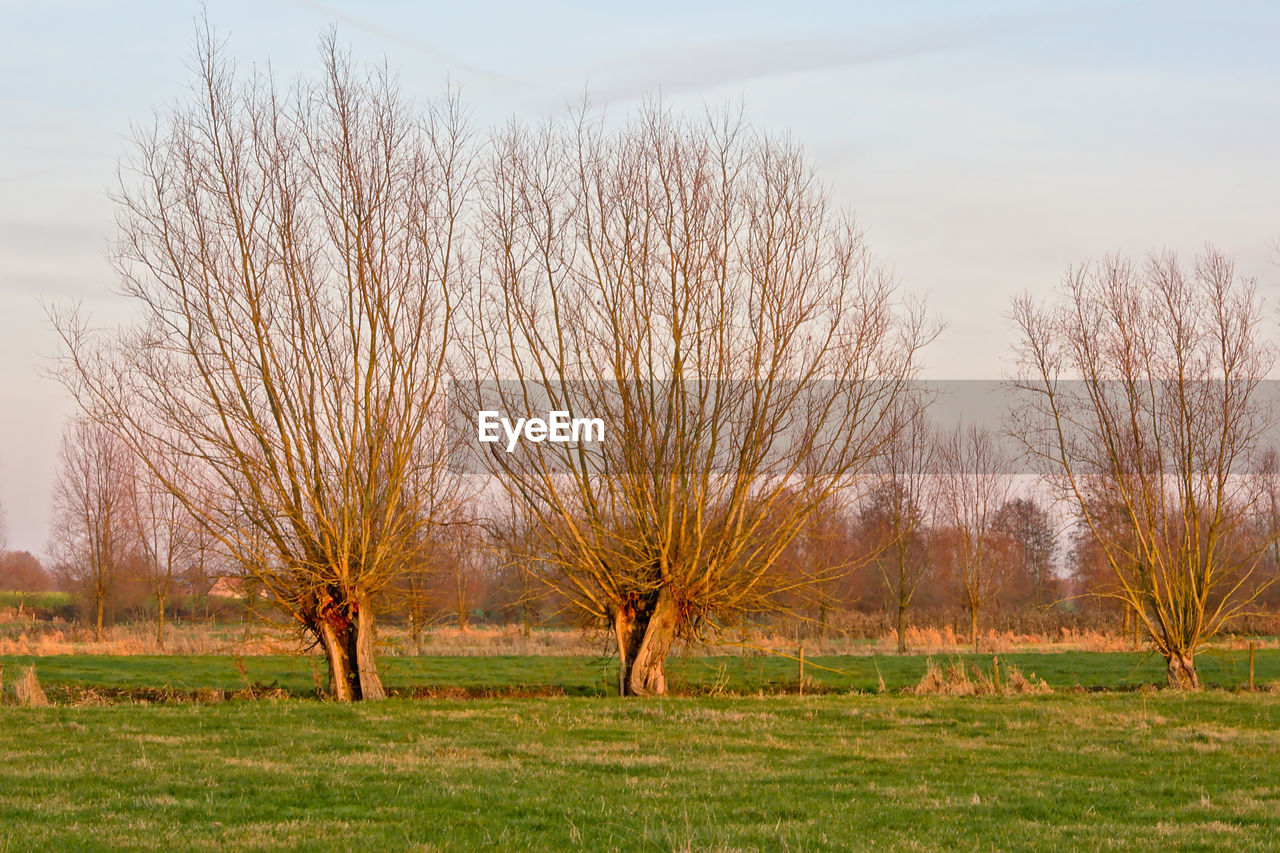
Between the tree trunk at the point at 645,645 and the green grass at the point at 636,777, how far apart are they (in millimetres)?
2748

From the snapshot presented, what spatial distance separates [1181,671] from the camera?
21.5m

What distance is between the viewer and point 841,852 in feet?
22.2

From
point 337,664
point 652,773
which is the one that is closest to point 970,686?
point 652,773

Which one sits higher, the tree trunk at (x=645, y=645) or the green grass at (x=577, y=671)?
the tree trunk at (x=645, y=645)

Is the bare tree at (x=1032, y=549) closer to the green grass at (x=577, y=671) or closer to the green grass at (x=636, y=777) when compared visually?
the green grass at (x=577, y=671)

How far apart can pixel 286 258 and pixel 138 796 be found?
1042 centimetres

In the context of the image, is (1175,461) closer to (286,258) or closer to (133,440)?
(286,258)

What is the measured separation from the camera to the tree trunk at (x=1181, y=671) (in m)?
21.2

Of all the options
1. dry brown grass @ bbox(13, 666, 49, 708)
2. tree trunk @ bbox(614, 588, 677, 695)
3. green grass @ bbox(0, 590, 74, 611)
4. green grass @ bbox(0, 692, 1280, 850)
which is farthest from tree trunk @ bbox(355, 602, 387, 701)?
green grass @ bbox(0, 590, 74, 611)

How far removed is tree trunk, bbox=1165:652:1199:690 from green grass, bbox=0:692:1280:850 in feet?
18.5

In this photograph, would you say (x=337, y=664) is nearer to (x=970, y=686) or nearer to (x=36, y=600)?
(x=970, y=686)

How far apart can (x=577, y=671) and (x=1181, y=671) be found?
14.1 m

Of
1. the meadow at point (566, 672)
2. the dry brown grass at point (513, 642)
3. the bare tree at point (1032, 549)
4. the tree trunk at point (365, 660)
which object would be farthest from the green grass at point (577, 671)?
the bare tree at point (1032, 549)

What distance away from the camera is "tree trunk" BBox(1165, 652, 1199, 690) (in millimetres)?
21188
